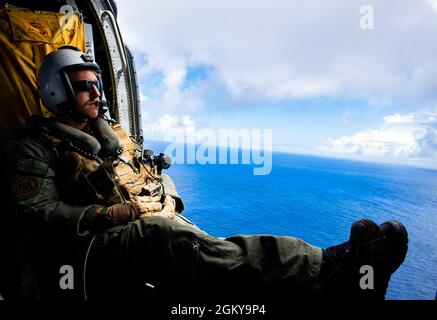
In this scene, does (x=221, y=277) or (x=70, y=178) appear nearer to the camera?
(x=221, y=277)

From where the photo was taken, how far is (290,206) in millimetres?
46719

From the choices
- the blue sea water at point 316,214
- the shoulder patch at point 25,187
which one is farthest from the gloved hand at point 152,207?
the blue sea water at point 316,214

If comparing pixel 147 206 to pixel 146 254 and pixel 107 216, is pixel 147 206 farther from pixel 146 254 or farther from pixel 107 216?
pixel 146 254

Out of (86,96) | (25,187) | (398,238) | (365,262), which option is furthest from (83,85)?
(398,238)

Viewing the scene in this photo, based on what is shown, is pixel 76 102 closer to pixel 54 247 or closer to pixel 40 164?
pixel 40 164

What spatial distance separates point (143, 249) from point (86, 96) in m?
1.37

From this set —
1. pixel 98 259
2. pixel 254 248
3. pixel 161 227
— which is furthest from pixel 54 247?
pixel 254 248

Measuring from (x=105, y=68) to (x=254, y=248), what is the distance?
4.41 m

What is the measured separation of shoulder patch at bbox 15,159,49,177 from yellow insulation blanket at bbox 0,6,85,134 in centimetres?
81

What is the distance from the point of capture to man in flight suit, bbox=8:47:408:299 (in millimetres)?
1479

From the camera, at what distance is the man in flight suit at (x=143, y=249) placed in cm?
148

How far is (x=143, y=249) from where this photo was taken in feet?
5.14

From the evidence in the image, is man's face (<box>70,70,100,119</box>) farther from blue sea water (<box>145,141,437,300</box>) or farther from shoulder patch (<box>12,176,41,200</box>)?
blue sea water (<box>145,141,437,300</box>)

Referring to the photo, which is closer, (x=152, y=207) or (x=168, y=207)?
(x=152, y=207)
